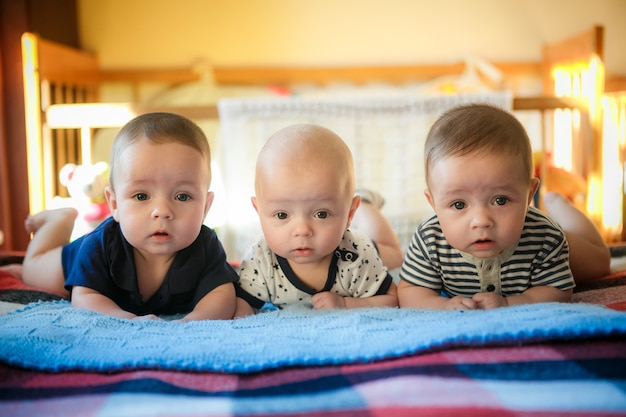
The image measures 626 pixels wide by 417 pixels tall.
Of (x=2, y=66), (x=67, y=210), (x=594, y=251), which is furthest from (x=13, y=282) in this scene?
(x=2, y=66)

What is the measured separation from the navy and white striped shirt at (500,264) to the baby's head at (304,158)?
17cm

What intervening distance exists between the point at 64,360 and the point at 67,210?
0.76 meters

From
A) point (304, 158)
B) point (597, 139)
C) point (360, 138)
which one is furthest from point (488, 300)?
point (597, 139)

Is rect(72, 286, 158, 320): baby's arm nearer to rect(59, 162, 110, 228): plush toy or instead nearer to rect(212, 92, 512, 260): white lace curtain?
rect(212, 92, 512, 260): white lace curtain

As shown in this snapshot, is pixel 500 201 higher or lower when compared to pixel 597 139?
lower

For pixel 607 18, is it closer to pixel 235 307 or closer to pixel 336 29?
pixel 336 29

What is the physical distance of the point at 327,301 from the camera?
103 cm

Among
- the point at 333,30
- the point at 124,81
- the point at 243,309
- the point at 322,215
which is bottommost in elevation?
the point at 243,309

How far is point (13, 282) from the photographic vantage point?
4.16 feet

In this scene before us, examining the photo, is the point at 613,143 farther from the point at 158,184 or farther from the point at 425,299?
the point at 158,184

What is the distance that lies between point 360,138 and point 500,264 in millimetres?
1027

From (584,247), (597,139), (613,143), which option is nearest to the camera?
(584,247)

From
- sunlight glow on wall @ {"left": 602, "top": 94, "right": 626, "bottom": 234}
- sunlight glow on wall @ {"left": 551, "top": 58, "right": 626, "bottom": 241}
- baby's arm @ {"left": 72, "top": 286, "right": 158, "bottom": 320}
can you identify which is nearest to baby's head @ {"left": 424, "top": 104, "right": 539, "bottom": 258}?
baby's arm @ {"left": 72, "top": 286, "right": 158, "bottom": 320}

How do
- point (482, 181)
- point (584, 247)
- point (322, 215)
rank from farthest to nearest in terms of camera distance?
point (584, 247), point (322, 215), point (482, 181)
